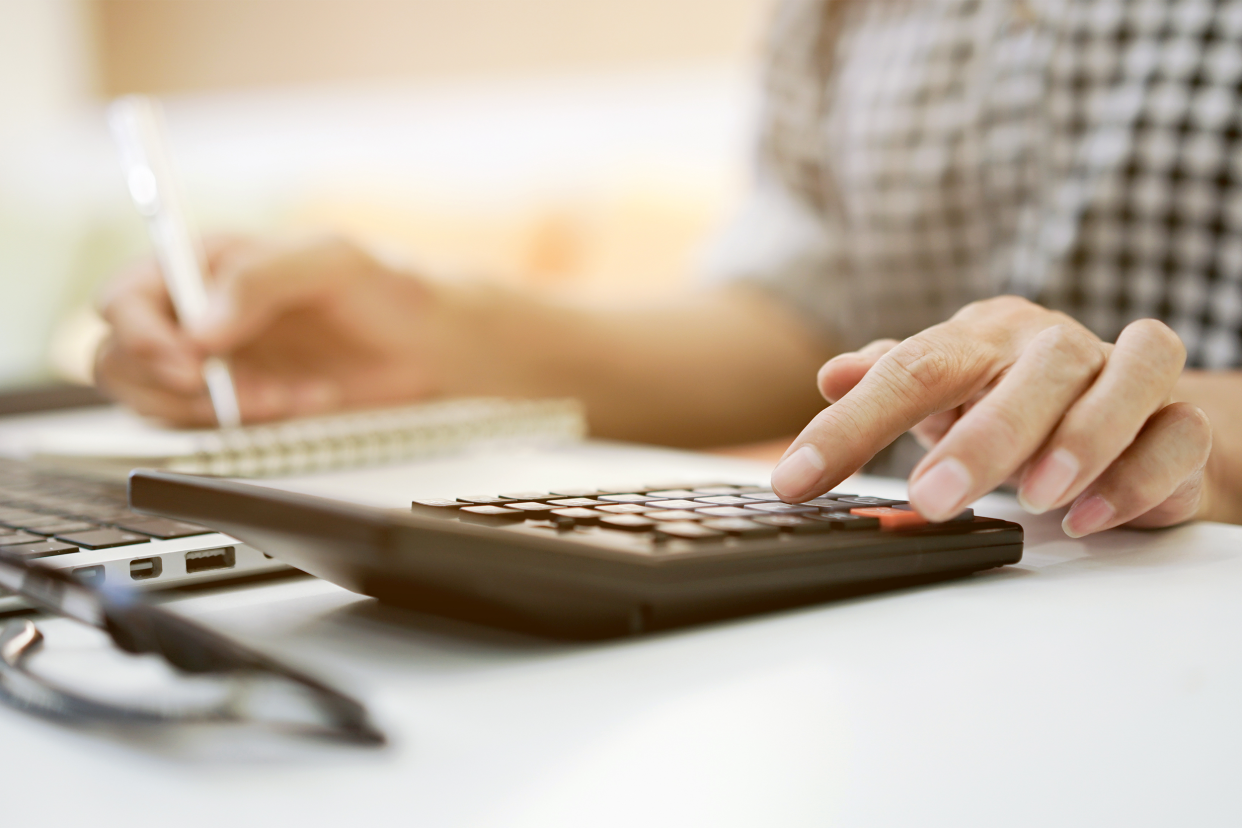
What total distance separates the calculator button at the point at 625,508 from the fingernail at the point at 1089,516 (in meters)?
0.12

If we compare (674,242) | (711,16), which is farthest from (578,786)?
(711,16)

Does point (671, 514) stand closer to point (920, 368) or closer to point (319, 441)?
point (920, 368)

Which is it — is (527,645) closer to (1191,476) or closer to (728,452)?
(1191,476)

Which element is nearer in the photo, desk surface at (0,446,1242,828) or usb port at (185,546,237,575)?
desk surface at (0,446,1242,828)

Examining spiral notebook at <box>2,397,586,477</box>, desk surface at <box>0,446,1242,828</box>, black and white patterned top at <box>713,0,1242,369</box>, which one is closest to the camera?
desk surface at <box>0,446,1242,828</box>

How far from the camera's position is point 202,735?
16 centimetres

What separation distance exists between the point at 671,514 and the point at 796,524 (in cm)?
3

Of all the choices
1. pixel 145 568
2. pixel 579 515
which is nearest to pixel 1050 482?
pixel 579 515

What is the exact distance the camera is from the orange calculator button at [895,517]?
0.80 feet

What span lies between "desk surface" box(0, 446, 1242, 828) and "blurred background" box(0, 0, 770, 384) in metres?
1.02

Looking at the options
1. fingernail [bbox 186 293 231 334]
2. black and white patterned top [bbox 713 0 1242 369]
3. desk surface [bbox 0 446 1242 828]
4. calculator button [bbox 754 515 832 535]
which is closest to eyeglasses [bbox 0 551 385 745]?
desk surface [bbox 0 446 1242 828]

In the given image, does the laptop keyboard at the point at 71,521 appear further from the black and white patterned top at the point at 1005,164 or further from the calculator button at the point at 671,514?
the black and white patterned top at the point at 1005,164

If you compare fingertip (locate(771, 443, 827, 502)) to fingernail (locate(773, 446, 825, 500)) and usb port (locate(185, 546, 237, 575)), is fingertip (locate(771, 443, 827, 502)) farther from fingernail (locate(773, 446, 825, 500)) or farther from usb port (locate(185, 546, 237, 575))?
usb port (locate(185, 546, 237, 575))

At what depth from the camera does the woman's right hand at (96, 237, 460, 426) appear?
0.59 metres
